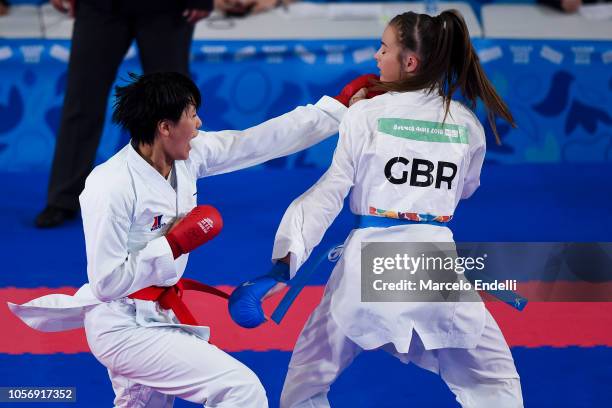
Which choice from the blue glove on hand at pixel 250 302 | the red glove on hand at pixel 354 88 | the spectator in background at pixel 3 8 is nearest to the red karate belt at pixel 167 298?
the blue glove on hand at pixel 250 302

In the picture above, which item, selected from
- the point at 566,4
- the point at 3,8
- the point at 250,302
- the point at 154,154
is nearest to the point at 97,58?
the point at 3,8

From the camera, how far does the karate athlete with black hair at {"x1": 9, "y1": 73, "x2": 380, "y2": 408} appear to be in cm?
272

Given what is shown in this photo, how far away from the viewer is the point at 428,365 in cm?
301

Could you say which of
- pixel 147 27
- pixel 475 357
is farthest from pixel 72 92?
pixel 475 357

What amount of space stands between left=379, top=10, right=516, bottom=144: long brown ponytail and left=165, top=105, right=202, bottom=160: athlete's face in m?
0.59

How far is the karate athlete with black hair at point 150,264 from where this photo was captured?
8.93ft

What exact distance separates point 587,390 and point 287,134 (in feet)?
4.76

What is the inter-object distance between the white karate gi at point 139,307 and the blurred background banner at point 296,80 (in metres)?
2.87

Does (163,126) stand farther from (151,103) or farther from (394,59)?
(394,59)

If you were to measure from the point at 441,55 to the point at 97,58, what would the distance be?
262 centimetres

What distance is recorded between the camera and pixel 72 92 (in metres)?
5.11

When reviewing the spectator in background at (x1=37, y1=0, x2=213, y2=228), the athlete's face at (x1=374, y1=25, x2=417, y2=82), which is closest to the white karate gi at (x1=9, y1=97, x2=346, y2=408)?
the athlete's face at (x1=374, y1=25, x2=417, y2=82)

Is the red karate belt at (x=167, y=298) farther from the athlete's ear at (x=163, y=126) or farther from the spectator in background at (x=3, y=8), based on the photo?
the spectator in background at (x=3, y=8)

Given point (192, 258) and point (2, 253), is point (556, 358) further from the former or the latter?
point (2, 253)
